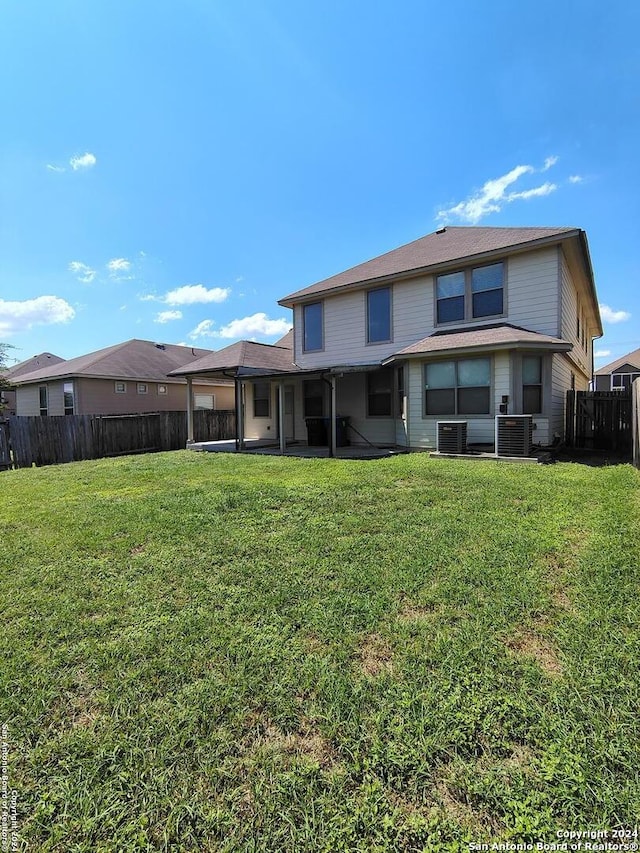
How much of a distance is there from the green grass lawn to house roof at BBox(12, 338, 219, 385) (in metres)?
15.7

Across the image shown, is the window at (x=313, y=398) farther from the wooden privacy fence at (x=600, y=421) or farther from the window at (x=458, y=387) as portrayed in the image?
the wooden privacy fence at (x=600, y=421)

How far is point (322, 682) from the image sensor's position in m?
2.19

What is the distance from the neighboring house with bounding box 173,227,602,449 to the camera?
9.66m

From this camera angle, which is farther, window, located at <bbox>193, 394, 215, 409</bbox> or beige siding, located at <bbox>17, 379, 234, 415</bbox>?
window, located at <bbox>193, 394, 215, 409</bbox>

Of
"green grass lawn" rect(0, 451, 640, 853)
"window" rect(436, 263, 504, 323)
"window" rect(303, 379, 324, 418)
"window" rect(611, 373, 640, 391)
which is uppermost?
"window" rect(436, 263, 504, 323)

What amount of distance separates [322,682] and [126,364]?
2033 centimetres

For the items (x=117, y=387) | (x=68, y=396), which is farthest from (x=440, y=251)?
(x=68, y=396)

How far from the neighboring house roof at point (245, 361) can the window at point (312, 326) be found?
3.31ft

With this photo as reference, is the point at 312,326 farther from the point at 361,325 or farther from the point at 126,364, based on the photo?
the point at 126,364

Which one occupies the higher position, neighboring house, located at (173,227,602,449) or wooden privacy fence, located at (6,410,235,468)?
neighboring house, located at (173,227,602,449)

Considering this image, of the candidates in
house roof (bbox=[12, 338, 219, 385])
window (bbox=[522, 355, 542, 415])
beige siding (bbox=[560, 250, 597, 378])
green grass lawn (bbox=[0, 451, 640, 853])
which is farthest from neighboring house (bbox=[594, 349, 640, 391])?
green grass lawn (bbox=[0, 451, 640, 853])

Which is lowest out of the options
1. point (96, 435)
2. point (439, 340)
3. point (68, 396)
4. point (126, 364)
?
point (96, 435)

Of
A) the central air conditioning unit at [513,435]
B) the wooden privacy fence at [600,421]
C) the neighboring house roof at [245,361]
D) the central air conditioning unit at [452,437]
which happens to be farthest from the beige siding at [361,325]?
the wooden privacy fence at [600,421]

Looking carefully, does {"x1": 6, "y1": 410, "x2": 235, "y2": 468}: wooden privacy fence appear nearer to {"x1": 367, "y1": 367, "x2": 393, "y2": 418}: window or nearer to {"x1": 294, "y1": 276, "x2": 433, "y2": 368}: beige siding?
{"x1": 294, "y1": 276, "x2": 433, "y2": 368}: beige siding
